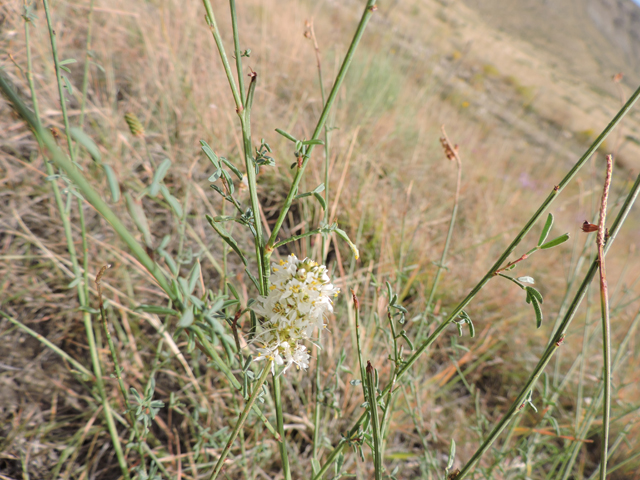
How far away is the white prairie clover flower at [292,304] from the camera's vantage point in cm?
53

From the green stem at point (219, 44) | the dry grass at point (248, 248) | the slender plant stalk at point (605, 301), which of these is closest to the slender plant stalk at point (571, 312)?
the slender plant stalk at point (605, 301)

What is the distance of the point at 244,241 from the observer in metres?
1.65

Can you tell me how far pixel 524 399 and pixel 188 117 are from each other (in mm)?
2029

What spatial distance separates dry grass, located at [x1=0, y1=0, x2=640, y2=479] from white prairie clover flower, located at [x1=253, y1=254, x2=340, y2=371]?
0.30m

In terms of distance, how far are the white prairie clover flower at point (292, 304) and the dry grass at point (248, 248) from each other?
305 mm

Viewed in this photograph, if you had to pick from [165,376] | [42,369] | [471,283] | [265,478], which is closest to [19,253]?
[42,369]

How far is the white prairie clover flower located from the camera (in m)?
0.53

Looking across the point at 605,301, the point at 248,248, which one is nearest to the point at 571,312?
the point at 605,301

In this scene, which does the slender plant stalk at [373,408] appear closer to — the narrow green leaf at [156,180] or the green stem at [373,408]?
the green stem at [373,408]

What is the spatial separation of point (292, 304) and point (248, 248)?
119 cm

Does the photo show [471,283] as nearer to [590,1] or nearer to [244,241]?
[244,241]

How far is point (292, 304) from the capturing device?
0.54m

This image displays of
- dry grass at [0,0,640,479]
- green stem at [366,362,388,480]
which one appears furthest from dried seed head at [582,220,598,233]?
dry grass at [0,0,640,479]

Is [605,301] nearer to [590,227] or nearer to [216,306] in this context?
[590,227]
